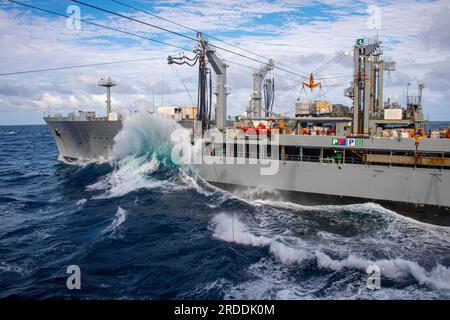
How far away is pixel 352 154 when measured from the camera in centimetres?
2761

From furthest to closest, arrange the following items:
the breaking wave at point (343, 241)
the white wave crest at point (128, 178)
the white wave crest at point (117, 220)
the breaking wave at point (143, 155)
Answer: the breaking wave at point (143, 155) → the white wave crest at point (128, 178) → the white wave crest at point (117, 220) → the breaking wave at point (343, 241)

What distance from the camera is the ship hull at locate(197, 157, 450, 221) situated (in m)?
23.7

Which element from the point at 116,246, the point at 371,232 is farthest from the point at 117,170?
the point at 371,232

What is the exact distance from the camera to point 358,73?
1128 inches

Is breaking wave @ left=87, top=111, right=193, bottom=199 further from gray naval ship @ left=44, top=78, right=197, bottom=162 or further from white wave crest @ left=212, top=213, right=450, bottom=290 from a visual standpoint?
white wave crest @ left=212, top=213, right=450, bottom=290

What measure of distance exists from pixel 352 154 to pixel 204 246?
16.0 meters

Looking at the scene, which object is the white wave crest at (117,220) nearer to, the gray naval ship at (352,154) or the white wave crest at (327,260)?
the white wave crest at (327,260)

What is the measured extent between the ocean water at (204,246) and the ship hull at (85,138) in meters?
9.35

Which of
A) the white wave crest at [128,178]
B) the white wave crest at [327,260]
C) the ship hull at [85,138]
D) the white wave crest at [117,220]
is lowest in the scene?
the white wave crest at [327,260]

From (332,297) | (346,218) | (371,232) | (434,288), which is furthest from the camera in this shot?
(346,218)

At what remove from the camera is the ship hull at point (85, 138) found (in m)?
39.5

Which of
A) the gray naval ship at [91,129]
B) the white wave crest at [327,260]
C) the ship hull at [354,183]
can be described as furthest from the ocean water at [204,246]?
the gray naval ship at [91,129]

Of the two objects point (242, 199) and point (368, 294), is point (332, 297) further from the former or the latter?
point (242, 199)

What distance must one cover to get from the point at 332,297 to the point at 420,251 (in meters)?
8.08
